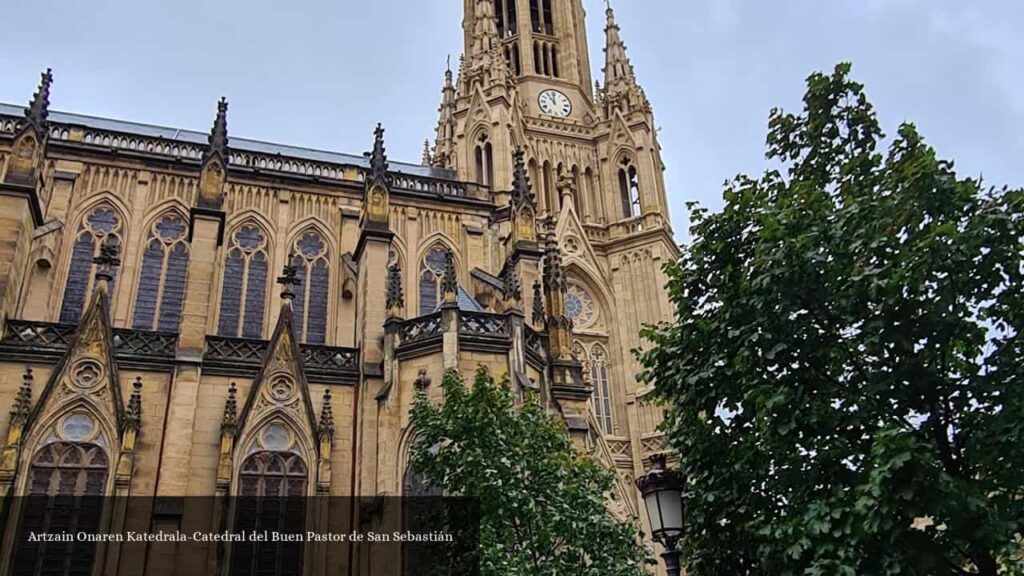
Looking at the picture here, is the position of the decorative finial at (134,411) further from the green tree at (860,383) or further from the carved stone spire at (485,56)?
the carved stone spire at (485,56)

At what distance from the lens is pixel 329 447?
1916 centimetres

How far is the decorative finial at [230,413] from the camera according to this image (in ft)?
60.9

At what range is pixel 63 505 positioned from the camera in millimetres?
17281

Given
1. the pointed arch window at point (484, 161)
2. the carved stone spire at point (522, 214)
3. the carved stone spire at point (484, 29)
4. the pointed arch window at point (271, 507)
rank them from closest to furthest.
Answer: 1. the pointed arch window at point (271, 507)
2. the carved stone spire at point (522, 214)
3. the pointed arch window at point (484, 161)
4. the carved stone spire at point (484, 29)

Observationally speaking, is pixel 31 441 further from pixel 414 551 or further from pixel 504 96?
pixel 504 96

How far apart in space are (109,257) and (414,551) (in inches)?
396

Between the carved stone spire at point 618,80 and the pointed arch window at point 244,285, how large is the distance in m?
20.3

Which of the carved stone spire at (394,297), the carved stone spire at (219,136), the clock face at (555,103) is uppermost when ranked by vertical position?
the clock face at (555,103)

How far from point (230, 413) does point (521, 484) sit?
29.8ft

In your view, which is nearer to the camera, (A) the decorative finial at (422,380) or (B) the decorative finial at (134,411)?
(B) the decorative finial at (134,411)

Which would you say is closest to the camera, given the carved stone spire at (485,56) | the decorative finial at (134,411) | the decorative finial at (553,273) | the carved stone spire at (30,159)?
the decorative finial at (134,411)

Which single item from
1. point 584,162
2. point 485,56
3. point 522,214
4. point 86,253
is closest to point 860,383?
point 522,214

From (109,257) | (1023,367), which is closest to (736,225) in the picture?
(1023,367)
